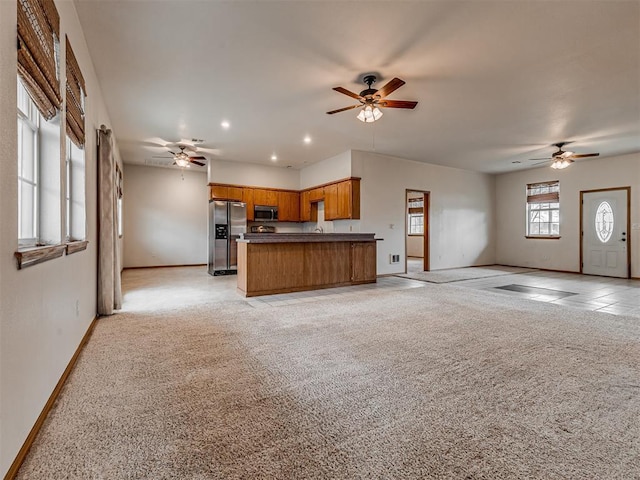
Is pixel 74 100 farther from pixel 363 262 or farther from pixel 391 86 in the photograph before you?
pixel 363 262

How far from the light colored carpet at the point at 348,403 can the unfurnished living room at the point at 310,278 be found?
2 centimetres

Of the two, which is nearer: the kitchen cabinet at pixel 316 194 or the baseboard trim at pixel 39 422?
the baseboard trim at pixel 39 422

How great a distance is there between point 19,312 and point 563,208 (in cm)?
1072

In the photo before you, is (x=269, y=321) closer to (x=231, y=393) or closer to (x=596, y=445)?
(x=231, y=393)

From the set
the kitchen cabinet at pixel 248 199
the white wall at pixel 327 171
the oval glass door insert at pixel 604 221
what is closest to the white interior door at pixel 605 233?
the oval glass door insert at pixel 604 221

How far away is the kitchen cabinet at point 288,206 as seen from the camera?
8.91 metres

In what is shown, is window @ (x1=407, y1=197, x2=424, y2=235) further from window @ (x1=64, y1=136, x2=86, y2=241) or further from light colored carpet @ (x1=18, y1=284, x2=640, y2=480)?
window @ (x1=64, y1=136, x2=86, y2=241)

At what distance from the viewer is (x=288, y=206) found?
9016mm

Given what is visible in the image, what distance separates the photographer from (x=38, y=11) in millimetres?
1779

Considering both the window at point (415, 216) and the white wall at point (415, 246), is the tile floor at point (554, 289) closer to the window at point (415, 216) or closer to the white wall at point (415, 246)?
the white wall at point (415, 246)

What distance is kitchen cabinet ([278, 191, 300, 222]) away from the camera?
8914 mm

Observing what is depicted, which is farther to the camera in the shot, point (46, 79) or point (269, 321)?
point (269, 321)

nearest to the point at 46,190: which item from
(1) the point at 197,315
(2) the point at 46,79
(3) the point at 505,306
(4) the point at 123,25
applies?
(2) the point at 46,79

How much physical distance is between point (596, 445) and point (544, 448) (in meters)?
0.28
